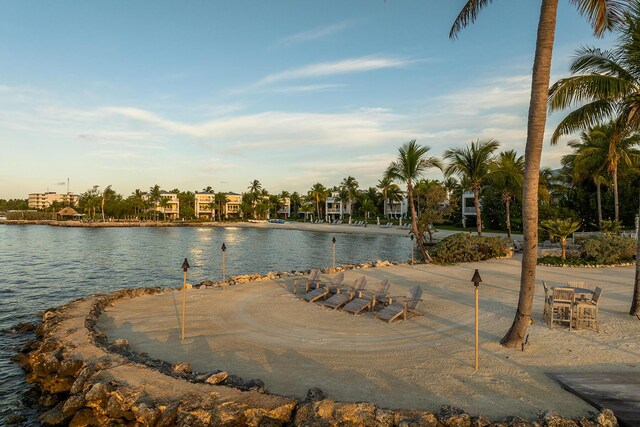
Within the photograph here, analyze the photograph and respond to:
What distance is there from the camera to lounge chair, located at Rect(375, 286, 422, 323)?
40.6 feet

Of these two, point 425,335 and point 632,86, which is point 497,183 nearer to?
point 632,86

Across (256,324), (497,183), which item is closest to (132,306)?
(256,324)

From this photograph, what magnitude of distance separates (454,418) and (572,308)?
696cm

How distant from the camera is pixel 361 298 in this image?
14.5 meters

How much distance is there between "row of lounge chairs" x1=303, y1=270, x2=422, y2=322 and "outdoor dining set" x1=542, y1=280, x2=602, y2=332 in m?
3.79

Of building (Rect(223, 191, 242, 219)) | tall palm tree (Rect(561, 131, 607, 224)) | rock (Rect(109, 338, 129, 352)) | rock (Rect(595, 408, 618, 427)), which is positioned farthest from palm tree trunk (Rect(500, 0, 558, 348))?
building (Rect(223, 191, 242, 219))

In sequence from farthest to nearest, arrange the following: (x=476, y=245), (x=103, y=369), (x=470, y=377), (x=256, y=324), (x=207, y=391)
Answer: (x=476, y=245), (x=256, y=324), (x=103, y=369), (x=470, y=377), (x=207, y=391)

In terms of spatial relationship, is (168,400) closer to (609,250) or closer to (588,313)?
(588,313)

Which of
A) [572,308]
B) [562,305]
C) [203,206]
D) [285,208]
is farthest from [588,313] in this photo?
[203,206]

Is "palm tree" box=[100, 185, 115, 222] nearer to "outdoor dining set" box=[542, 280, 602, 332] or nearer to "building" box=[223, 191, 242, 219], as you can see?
"building" box=[223, 191, 242, 219]

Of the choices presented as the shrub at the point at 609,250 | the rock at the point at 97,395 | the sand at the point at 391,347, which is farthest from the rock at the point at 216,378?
the shrub at the point at 609,250

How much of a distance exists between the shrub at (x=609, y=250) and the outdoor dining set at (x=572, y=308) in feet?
47.2

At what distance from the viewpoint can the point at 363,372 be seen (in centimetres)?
850

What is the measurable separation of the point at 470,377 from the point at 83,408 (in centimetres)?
803
